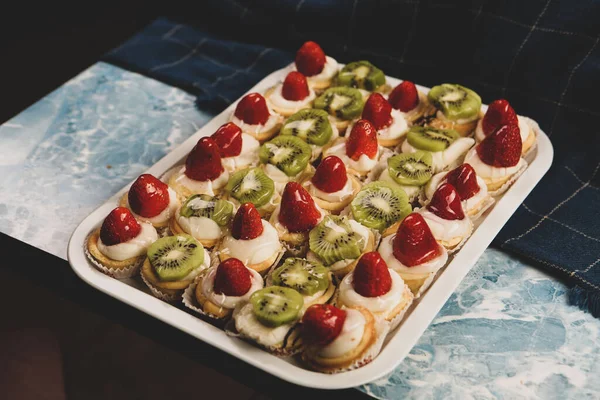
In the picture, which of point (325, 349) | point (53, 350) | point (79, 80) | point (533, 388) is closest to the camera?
point (325, 349)

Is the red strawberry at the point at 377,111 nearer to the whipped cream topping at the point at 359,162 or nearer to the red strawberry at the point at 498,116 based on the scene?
the whipped cream topping at the point at 359,162

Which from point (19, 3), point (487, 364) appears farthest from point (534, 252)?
point (19, 3)

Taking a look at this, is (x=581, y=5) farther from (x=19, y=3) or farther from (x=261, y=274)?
(x=19, y=3)

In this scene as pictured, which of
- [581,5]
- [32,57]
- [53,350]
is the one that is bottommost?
[32,57]

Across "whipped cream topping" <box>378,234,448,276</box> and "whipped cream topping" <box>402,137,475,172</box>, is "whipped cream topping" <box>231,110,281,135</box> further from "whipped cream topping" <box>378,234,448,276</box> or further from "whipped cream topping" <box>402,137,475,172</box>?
"whipped cream topping" <box>378,234,448,276</box>

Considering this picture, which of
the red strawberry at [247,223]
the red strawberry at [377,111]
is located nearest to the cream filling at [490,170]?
the red strawberry at [377,111]

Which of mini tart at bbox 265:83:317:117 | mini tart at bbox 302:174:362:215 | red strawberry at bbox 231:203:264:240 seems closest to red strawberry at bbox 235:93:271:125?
mini tart at bbox 265:83:317:117
